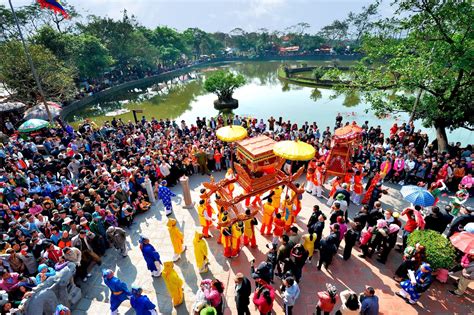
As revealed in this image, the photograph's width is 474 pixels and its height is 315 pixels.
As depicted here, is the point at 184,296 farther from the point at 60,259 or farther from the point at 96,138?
the point at 96,138

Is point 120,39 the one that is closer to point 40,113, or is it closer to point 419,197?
point 40,113

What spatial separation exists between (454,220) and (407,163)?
11.6 feet

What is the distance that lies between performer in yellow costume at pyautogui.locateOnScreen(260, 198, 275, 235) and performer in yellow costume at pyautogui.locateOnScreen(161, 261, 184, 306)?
9.47 ft

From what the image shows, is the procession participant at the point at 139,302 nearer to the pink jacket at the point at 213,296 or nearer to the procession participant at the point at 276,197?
the pink jacket at the point at 213,296

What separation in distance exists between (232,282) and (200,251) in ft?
3.56

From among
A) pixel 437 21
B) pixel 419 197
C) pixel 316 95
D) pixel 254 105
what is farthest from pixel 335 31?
pixel 419 197

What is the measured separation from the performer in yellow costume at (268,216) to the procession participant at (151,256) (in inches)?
119

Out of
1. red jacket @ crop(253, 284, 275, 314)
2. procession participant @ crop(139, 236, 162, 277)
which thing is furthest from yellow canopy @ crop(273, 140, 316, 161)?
procession participant @ crop(139, 236, 162, 277)

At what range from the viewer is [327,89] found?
33750 mm

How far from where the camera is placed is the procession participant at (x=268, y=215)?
7.32 meters

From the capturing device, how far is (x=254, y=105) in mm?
27406

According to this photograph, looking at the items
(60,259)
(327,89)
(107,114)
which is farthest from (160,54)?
(60,259)

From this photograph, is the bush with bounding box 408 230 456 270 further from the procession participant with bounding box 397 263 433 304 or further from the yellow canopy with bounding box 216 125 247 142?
the yellow canopy with bounding box 216 125 247 142

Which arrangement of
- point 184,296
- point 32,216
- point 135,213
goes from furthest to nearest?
point 135,213, point 32,216, point 184,296
